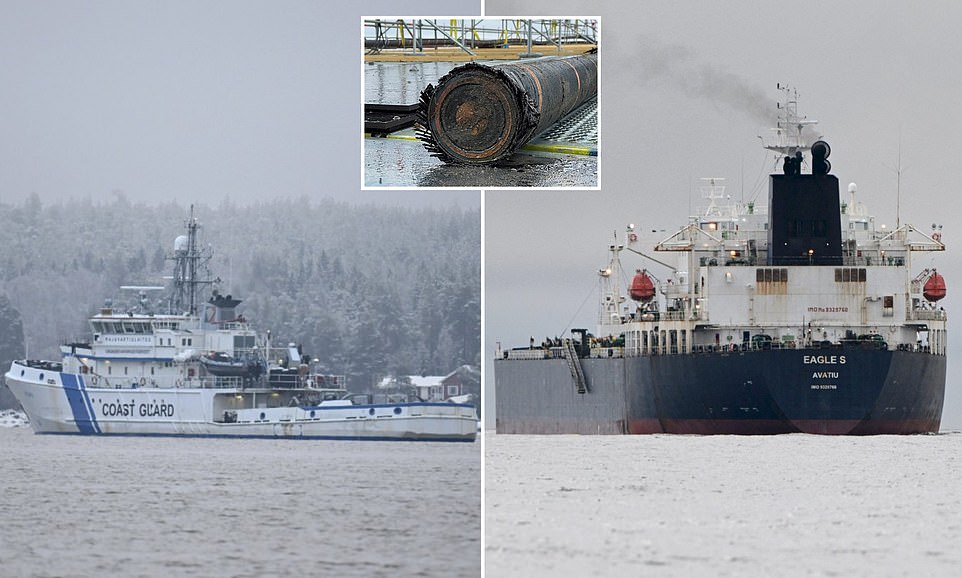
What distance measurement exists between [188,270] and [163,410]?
19.9 feet

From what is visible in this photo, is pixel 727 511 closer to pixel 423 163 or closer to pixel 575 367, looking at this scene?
pixel 423 163

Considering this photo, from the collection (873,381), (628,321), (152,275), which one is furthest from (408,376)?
(873,381)

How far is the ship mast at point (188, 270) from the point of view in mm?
61219

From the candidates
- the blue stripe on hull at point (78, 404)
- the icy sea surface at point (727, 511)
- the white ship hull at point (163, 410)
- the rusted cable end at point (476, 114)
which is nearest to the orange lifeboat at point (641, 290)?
the icy sea surface at point (727, 511)

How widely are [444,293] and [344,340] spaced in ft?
15.3

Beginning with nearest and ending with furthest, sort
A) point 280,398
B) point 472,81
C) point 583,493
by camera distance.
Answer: point 472,81 < point 583,493 < point 280,398

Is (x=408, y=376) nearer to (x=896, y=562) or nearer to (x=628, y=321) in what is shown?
(x=628, y=321)

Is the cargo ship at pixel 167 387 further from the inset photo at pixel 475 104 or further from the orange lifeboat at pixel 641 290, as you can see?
the inset photo at pixel 475 104

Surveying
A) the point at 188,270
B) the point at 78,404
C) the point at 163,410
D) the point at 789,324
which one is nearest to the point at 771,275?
the point at 789,324

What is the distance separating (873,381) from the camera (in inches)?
1527

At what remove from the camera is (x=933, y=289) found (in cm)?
4147

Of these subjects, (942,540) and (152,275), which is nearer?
(942,540)

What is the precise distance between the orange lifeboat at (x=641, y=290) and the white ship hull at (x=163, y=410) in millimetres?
13493

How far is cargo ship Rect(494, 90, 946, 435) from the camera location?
1531 inches
